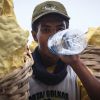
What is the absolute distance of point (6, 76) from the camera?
0.50 meters

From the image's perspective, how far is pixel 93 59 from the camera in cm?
85

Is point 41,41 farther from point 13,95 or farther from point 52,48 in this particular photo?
point 13,95

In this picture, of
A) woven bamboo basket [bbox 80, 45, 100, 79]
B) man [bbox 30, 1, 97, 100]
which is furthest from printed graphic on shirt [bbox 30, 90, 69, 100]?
woven bamboo basket [bbox 80, 45, 100, 79]

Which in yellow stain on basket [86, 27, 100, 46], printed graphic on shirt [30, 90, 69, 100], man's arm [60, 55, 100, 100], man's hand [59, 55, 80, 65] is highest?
yellow stain on basket [86, 27, 100, 46]

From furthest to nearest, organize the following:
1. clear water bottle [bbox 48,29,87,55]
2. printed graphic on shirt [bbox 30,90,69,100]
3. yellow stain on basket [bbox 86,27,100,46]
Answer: yellow stain on basket [bbox 86,27,100,46] < printed graphic on shirt [bbox 30,90,69,100] < clear water bottle [bbox 48,29,87,55]

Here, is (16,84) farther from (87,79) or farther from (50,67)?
(50,67)

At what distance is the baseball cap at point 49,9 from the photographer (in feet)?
2.95

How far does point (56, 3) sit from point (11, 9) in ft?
1.27

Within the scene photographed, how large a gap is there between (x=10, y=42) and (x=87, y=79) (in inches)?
11.5

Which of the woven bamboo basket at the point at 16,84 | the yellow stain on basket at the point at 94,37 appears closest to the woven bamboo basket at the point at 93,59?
the yellow stain on basket at the point at 94,37

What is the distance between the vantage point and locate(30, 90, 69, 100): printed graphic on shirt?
2.69ft

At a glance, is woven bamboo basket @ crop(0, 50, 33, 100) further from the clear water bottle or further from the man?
the man

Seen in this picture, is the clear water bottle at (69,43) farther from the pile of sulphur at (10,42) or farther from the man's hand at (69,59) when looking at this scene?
the pile of sulphur at (10,42)

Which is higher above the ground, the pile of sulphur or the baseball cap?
the baseball cap
